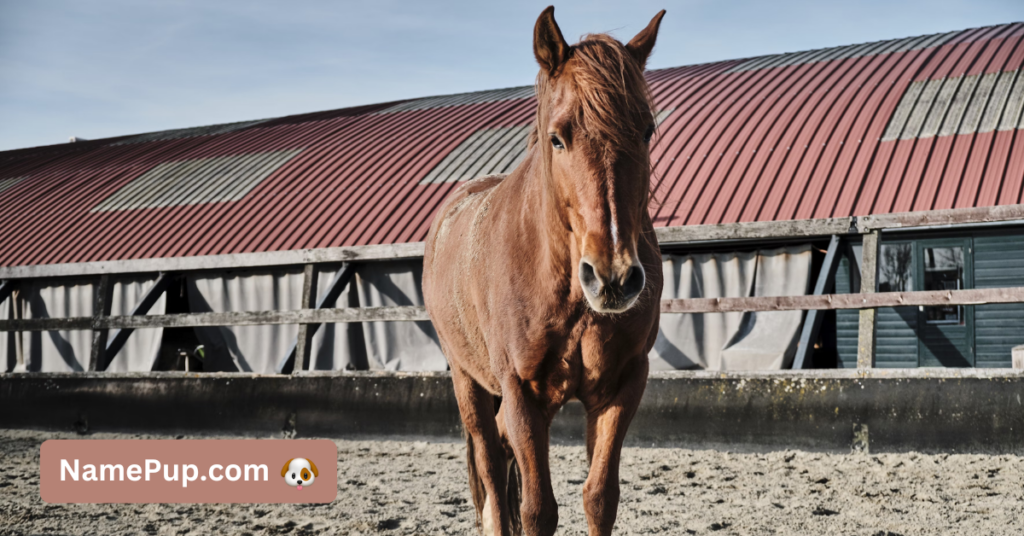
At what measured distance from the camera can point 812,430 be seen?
6.25 meters

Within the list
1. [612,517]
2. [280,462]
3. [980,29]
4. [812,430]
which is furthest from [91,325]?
[980,29]

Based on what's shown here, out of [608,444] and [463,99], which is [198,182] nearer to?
[463,99]

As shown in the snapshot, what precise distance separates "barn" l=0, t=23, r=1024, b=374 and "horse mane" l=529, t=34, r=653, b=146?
427 centimetres

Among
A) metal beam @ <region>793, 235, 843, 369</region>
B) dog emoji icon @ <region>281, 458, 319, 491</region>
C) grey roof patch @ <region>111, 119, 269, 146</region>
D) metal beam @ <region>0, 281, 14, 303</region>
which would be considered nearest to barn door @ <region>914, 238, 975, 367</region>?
metal beam @ <region>793, 235, 843, 369</region>

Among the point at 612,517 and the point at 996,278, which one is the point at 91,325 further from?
the point at 996,278

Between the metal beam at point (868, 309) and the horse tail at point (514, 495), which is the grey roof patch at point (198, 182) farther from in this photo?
the horse tail at point (514, 495)

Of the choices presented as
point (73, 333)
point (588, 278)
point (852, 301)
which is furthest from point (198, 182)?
point (588, 278)

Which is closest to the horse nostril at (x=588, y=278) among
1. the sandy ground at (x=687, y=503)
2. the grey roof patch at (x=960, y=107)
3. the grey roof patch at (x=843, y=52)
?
the sandy ground at (x=687, y=503)

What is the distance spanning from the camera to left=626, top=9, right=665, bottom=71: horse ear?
291 centimetres

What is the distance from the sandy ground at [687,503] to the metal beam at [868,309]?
0.79 metres

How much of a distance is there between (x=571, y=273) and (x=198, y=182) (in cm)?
1254

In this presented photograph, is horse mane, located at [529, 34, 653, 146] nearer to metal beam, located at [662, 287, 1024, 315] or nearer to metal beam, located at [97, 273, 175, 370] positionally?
metal beam, located at [662, 287, 1024, 315]

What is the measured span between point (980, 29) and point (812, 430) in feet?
31.5

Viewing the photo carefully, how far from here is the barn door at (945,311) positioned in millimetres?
12164
